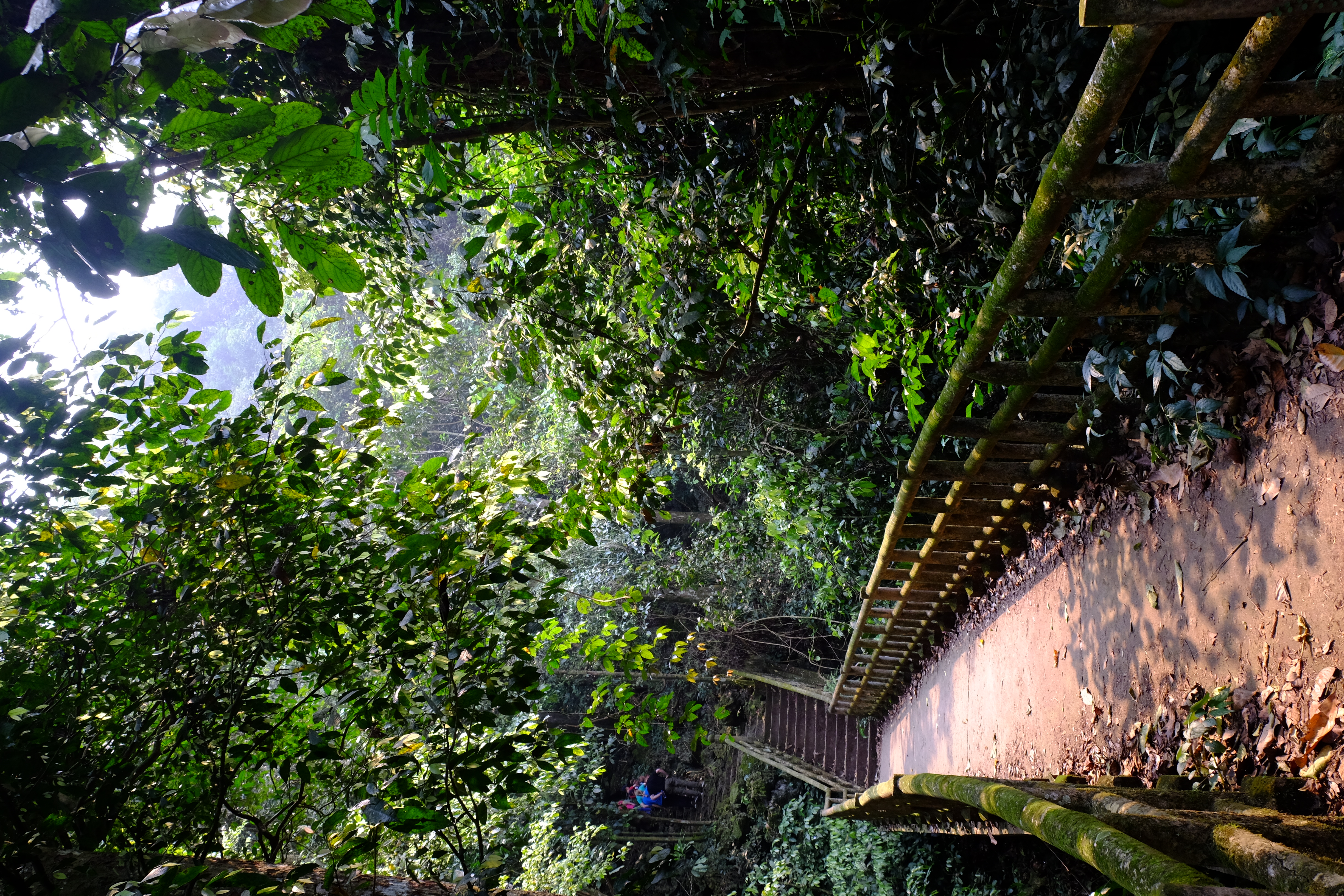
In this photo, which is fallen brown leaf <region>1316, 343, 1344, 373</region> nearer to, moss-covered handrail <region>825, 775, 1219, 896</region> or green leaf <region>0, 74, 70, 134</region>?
moss-covered handrail <region>825, 775, 1219, 896</region>

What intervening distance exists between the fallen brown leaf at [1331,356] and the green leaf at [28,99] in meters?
2.56

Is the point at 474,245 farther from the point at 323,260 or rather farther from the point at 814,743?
the point at 814,743

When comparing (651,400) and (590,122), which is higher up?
(590,122)

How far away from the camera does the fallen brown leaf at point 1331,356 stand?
182 cm

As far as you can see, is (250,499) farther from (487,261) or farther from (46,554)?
(487,261)

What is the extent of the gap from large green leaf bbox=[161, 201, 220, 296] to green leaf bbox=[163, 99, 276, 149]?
0.06m

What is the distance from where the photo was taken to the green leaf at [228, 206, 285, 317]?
78 cm

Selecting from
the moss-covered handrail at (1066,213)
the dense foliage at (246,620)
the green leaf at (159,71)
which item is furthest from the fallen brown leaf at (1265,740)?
the green leaf at (159,71)

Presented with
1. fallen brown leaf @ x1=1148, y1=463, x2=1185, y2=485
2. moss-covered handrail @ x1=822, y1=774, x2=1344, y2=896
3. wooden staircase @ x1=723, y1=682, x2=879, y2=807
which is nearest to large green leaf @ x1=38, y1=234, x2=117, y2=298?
moss-covered handrail @ x1=822, y1=774, x2=1344, y2=896

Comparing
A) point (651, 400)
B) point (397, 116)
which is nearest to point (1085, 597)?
point (651, 400)

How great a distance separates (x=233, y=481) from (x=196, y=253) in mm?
1719

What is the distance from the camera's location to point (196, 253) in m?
0.73

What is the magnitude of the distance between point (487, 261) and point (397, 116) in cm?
124

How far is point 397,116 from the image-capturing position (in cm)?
194
